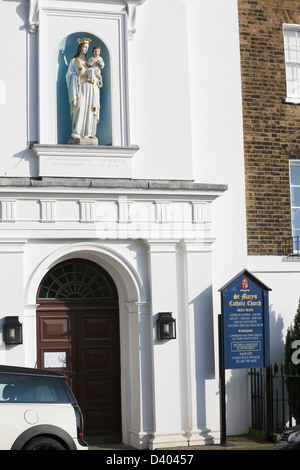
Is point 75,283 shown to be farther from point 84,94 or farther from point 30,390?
point 30,390

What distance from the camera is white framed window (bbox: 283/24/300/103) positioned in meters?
16.5

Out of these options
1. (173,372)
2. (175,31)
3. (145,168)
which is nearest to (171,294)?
(173,372)

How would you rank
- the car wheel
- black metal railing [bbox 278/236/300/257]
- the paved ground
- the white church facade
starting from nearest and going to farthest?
the car wheel → the paved ground → the white church facade → black metal railing [bbox 278/236/300/257]

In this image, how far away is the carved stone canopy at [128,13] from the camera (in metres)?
14.4

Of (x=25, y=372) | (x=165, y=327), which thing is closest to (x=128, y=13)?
(x=165, y=327)

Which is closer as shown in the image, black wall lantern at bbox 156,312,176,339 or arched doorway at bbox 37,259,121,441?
black wall lantern at bbox 156,312,176,339

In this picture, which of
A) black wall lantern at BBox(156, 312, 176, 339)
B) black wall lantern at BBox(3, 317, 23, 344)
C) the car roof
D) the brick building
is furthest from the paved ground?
the car roof

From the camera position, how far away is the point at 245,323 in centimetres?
1449

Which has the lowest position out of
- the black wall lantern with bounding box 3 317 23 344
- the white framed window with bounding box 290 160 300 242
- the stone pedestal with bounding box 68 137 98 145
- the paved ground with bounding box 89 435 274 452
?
the paved ground with bounding box 89 435 274 452

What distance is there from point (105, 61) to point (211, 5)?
2.47 metres

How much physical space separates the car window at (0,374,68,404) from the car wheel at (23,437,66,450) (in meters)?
0.50

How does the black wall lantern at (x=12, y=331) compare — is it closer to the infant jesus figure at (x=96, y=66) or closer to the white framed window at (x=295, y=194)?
the infant jesus figure at (x=96, y=66)

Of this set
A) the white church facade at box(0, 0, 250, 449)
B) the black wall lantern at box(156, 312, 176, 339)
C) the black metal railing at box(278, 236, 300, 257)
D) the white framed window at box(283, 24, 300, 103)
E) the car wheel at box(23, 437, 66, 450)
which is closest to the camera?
the car wheel at box(23, 437, 66, 450)

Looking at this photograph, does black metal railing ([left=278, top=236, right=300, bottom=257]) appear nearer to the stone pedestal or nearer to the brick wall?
the brick wall
